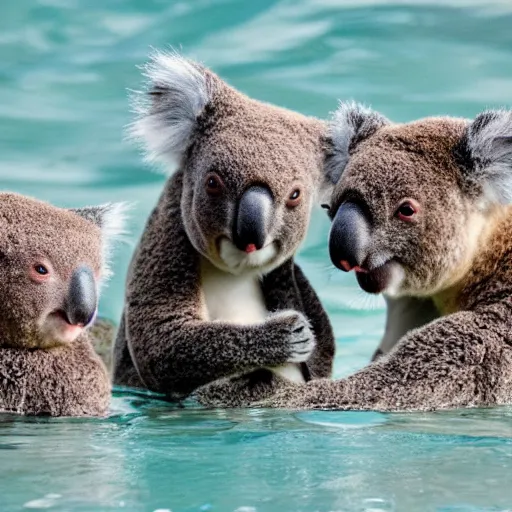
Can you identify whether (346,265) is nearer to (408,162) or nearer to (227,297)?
(408,162)

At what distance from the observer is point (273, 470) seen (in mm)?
3176

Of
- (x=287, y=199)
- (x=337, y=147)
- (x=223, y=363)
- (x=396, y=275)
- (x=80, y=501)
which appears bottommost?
(x=80, y=501)

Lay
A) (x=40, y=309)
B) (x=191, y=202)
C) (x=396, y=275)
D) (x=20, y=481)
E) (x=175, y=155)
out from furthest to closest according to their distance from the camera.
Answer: (x=175, y=155) < (x=191, y=202) < (x=396, y=275) < (x=40, y=309) < (x=20, y=481)

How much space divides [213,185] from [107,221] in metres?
0.57

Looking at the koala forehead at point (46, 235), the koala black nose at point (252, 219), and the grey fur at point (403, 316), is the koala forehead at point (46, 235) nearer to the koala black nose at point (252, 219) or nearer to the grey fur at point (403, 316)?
the koala black nose at point (252, 219)

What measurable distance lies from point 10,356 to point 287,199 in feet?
4.76

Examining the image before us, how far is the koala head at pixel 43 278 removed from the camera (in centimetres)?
416

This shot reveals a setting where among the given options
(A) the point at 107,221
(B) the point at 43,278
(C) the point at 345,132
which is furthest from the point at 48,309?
(C) the point at 345,132

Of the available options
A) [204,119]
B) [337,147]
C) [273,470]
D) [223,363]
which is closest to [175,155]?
[204,119]

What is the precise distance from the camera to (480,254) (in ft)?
15.6

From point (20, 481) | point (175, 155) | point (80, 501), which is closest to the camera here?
point (80, 501)

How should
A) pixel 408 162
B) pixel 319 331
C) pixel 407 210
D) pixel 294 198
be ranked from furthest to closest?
pixel 319 331 → pixel 294 198 → pixel 408 162 → pixel 407 210

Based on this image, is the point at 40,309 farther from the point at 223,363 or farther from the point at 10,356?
the point at 223,363

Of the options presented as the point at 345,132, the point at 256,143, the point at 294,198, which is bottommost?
the point at 294,198
